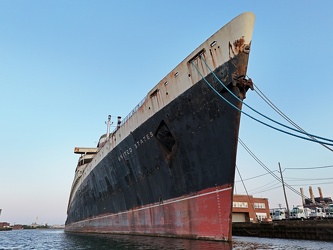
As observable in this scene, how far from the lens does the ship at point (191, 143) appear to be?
1134cm

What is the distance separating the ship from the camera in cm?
1134

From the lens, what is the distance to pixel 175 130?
13727 mm

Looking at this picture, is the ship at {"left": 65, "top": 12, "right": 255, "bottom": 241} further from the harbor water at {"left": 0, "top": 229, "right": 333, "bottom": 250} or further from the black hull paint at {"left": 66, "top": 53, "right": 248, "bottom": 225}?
the harbor water at {"left": 0, "top": 229, "right": 333, "bottom": 250}

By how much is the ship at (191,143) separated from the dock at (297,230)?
9784 millimetres

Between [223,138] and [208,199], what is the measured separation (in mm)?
2889

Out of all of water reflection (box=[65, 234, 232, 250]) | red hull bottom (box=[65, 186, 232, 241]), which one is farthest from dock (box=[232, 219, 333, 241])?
water reflection (box=[65, 234, 232, 250])

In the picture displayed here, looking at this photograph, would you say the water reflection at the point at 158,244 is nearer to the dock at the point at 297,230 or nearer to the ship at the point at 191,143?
the ship at the point at 191,143

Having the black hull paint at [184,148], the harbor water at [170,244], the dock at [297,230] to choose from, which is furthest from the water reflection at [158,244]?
the dock at [297,230]

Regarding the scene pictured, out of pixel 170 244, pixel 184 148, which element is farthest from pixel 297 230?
pixel 170 244

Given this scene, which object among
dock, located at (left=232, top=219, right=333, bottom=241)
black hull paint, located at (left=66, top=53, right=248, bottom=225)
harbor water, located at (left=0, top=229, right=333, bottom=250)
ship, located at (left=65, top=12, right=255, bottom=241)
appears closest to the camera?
harbor water, located at (left=0, top=229, right=333, bottom=250)

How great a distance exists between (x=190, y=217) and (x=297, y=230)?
10.7m

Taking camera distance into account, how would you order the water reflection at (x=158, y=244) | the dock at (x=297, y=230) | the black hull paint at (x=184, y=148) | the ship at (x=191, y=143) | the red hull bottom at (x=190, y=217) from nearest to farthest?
the water reflection at (x=158, y=244) → the red hull bottom at (x=190, y=217) → the ship at (x=191, y=143) → the black hull paint at (x=184, y=148) → the dock at (x=297, y=230)

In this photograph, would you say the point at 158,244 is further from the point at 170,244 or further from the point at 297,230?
the point at 297,230

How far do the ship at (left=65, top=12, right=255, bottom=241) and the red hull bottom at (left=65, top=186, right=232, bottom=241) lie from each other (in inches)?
1.6
